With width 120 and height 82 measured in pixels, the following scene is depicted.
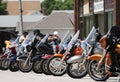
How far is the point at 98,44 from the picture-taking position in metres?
14.1

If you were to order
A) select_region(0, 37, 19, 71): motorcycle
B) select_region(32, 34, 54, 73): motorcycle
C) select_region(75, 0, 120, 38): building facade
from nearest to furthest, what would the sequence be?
select_region(32, 34, 54, 73): motorcycle
select_region(0, 37, 19, 71): motorcycle
select_region(75, 0, 120, 38): building facade

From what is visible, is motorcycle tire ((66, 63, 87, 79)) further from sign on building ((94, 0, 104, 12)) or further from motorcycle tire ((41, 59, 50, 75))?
sign on building ((94, 0, 104, 12))

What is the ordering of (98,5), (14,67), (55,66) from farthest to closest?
(98,5)
(14,67)
(55,66)

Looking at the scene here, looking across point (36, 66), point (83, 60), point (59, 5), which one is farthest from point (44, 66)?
point (59, 5)

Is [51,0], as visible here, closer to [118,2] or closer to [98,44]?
[118,2]

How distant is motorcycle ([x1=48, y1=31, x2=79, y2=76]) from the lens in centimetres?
1516

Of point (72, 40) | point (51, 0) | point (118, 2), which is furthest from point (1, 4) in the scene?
point (72, 40)

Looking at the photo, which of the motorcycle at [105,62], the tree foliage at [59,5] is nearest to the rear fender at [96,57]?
the motorcycle at [105,62]

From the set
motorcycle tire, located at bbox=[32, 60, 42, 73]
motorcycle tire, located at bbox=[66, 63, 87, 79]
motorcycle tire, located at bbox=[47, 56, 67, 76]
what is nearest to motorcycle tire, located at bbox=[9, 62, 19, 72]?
motorcycle tire, located at bbox=[32, 60, 42, 73]

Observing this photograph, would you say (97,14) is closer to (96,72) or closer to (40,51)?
(40,51)

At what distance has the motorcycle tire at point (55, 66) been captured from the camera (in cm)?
1518

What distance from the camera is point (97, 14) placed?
28.1 meters

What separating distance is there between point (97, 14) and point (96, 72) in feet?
49.3

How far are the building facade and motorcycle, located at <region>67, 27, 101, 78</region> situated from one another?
29.8 feet
